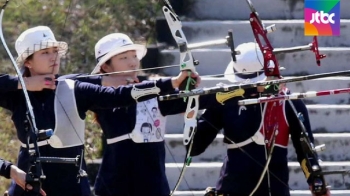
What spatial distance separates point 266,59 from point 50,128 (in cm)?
106

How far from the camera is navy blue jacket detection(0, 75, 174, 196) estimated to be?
17.9 feet

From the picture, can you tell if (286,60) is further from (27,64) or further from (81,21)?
(27,64)

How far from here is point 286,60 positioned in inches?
348

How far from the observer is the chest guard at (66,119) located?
18.1 feet

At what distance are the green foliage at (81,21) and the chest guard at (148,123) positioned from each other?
278 centimetres

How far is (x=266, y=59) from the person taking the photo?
18.5ft

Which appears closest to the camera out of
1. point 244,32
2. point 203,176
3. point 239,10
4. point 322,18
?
point 322,18

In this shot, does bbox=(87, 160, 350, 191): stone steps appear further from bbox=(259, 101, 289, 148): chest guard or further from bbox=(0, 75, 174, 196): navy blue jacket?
bbox=(0, 75, 174, 196): navy blue jacket

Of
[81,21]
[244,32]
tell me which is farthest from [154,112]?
[81,21]

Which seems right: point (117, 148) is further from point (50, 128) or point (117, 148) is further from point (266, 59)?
point (266, 59)

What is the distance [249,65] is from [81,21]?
3.43m

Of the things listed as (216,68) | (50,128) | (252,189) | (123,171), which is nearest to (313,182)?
(252,189)

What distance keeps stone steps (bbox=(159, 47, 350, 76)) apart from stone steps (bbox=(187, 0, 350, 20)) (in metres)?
0.52

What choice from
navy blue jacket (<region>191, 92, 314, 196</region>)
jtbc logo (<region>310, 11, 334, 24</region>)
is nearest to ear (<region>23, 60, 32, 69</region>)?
navy blue jacket (<region>191, 92, 314, 196</region>)
